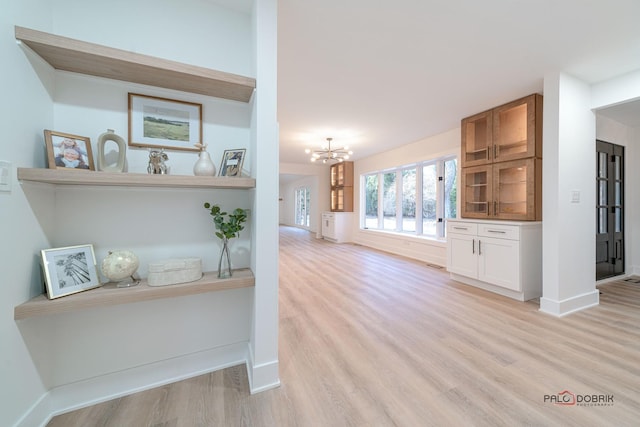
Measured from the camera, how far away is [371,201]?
727 cm

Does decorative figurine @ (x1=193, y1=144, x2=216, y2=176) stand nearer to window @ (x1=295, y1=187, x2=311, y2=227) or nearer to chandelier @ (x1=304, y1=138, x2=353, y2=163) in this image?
chandelier @ (x1=304, y1=138, x2=353, y2=163)

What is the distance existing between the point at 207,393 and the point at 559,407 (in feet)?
6.76

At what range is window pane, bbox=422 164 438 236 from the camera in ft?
17.3

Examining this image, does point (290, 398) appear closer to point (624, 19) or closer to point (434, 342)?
point (434, 342)

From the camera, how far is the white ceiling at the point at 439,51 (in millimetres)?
1814

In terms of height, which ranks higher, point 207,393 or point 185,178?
point 185,178

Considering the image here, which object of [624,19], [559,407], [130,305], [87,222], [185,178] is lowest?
[559,407]

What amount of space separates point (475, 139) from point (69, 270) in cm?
471

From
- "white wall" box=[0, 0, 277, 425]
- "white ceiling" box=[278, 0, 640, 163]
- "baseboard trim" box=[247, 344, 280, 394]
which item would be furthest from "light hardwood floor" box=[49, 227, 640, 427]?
"white ceiling" box=[278, 0, 640, 163]

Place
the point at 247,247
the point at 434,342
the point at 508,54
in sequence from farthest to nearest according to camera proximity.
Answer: the point at 508,54 < the point at 434,342 < the point at 247,247

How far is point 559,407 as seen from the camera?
1.41 m

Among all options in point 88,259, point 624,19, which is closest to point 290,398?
point 88,259

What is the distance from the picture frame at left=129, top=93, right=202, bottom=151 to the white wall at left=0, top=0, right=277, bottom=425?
0.05m

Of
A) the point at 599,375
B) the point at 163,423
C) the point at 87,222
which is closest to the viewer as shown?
the point at 163,423
